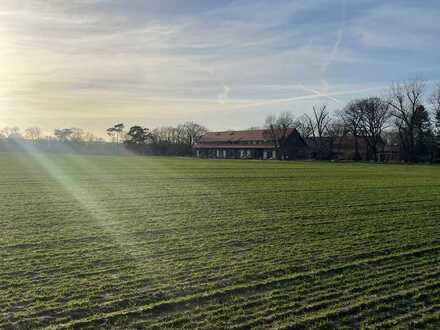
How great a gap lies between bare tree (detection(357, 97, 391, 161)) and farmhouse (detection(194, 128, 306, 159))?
17.8 metres

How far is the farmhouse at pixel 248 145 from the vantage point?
10675 cm

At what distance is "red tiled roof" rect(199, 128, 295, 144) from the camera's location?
114481 mm

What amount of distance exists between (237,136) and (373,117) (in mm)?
43836

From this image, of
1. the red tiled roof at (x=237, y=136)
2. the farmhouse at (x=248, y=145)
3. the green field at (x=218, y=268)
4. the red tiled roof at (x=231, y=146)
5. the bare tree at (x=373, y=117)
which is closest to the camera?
the green field at (x=218, y=268)

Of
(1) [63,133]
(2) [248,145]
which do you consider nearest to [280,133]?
(2) [248,145]

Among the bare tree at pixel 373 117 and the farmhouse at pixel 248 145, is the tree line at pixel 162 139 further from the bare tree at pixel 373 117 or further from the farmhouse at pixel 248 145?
the bare tree at pixel 373 117

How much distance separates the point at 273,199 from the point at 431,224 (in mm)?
7827

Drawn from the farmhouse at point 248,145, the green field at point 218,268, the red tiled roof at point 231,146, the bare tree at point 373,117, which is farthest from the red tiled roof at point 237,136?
the green field at point 218,268

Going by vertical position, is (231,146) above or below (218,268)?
above

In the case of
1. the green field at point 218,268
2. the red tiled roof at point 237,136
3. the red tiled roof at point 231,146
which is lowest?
the green field at point 218,268

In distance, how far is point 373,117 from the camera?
92.2m

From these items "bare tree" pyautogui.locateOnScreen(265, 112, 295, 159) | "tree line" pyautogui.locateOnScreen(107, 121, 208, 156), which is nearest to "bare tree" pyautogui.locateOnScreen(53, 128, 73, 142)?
"tree line" pyautogui.locateOnScreen(107, 121, 208, 156)

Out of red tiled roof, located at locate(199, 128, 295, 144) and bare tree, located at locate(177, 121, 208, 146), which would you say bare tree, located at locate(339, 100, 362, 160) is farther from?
bare tree, located at locate(177, 121, 208, 146)

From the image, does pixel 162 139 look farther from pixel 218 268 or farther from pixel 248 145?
pixel 218 268
